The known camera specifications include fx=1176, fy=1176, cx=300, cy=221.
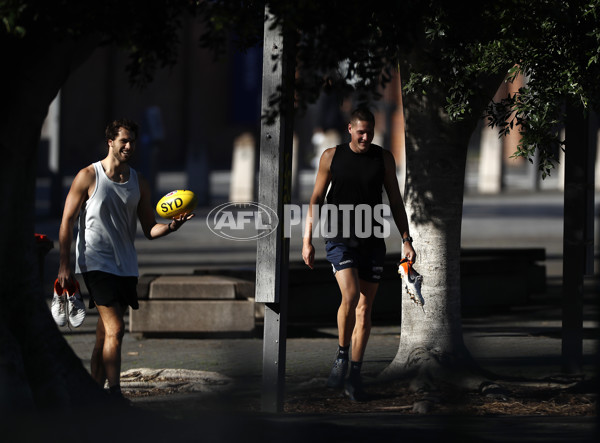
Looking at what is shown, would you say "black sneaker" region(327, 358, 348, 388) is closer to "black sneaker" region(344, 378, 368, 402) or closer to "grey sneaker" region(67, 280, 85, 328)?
"black sneaker" region(344, 378, 368, 402)

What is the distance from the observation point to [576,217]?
807 cm

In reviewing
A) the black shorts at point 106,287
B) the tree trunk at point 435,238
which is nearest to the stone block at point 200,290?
the tree trunk at point 435,238

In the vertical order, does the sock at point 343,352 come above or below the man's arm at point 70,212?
below

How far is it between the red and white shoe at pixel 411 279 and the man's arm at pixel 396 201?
0.06 meters

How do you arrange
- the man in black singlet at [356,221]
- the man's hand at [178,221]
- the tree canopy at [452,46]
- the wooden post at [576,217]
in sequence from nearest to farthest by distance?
the tree canopy at [452,46] < the man's hand at [178,221] < the man in black singlet at [356,221] < the wooden post at [576,217]

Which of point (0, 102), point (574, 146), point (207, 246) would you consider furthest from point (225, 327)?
point (207, 246)

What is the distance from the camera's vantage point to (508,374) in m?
8.43

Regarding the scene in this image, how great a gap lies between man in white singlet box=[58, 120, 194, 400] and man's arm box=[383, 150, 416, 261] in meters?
1.52

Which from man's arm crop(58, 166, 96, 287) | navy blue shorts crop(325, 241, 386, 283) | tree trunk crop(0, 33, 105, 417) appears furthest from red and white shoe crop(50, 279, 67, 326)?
navy blue shorts crop(325, 241, 386, 283)

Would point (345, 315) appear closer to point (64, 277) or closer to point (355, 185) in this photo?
point (355, 185)

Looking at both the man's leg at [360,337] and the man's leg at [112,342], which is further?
the man's leg at [360,337]

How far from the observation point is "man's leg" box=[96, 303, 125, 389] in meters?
6.60

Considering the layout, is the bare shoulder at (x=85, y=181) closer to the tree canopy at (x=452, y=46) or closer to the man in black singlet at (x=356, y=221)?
the tree canopy at (x=452, y=46)

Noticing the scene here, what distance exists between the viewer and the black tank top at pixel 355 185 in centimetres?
720
